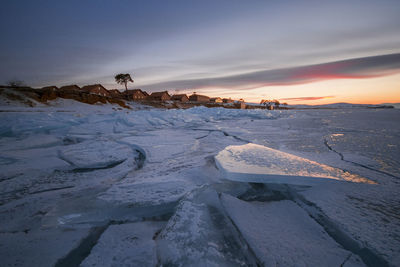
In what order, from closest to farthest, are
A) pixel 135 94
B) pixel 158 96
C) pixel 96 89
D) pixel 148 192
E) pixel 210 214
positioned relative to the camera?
pixel 210 214 → pixel 148 192 → pixel 96 89 → pixel 135 94 → pixel 158 96

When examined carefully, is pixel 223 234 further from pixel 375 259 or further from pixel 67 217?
pixel 67 217

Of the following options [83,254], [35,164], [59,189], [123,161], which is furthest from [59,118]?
[83,254]

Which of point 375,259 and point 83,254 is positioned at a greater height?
point 375,259

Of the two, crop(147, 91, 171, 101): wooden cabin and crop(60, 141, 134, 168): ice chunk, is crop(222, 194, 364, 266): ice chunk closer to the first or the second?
crop(60, 141, 134, 168): ice chunk

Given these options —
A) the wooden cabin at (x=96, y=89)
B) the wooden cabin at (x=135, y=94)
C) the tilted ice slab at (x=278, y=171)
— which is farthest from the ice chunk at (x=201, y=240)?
the wooden cabin at (x=135, y=94)

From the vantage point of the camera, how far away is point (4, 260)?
645 millimetres

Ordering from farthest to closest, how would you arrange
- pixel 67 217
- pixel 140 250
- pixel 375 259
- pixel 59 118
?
pixel 59 118
pixel 67 217
pixel 140 250
pixel 375 259

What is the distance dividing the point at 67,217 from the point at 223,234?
0.85 metres

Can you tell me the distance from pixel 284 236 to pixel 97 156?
2.15 meters

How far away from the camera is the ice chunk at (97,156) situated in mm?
1797

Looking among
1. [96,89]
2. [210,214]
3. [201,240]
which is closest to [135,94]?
[96,89]

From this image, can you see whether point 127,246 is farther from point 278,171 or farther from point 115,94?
point 115,94

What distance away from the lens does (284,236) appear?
70cm

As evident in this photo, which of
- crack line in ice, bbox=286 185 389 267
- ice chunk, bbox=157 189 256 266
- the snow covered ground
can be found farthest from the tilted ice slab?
ice chunk, bbox=157 189 256 266
